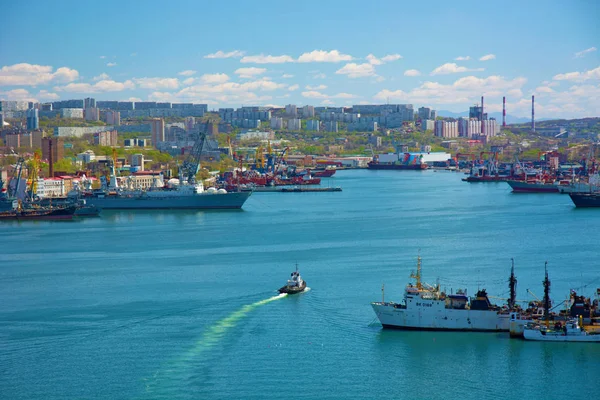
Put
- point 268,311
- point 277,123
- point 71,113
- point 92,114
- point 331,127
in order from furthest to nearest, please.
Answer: point 277,123, point 331,127, point 71,113, point 92,114, point 268,311

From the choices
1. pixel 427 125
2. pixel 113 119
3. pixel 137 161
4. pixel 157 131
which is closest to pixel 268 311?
pixel 137 161

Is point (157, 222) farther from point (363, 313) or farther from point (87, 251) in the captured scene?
point (363, 313)

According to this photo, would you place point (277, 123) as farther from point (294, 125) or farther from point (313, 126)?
point (313, 126)

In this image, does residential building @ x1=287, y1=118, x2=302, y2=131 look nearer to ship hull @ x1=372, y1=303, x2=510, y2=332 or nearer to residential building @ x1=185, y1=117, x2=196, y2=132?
residential building @ x1=185, y1=117, x2=196, y2=132

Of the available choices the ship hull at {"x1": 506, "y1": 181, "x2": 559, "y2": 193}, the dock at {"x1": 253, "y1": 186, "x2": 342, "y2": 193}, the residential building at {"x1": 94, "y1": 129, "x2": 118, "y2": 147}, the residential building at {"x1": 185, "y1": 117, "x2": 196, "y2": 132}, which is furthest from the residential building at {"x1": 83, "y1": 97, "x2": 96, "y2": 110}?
the ship hull at {"x1": 506, "y1": 181, "x2": 559, "y2": 193}

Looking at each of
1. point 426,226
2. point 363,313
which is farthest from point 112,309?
point 426,226

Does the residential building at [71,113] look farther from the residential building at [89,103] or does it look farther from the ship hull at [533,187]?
the ship hull at [533,187]
